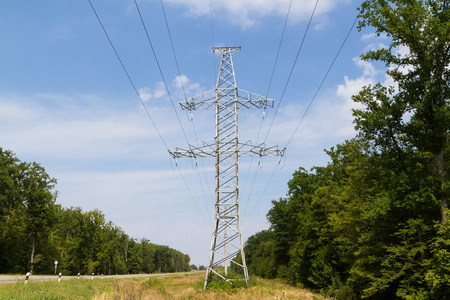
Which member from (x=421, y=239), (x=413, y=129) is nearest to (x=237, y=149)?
(x=413, y=129)

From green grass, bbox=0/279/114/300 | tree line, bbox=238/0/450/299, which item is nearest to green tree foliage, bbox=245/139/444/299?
tree line, bbox=238/0/450/299

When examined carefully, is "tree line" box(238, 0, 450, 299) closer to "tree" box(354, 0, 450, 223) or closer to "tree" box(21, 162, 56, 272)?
"tree" box(354, 0, 450, 223)

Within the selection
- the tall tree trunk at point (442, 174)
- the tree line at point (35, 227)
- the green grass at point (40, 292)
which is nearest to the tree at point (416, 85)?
the tall tree trunk at point (442, 174)

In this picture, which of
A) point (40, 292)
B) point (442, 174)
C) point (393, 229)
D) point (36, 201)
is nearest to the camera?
point (40, 292)

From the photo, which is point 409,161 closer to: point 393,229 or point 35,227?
point 393,229

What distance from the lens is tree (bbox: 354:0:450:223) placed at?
19094mm

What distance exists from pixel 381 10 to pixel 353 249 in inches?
755

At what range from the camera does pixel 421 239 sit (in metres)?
21.0

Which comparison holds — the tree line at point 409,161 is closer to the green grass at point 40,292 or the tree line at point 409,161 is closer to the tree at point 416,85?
the tree at point 416,85

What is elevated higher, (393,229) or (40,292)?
(393,229)

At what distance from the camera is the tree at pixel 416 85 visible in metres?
19.1

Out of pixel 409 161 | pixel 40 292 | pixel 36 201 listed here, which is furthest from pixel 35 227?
pixel 409 161

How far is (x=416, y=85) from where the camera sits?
2128 centimetres

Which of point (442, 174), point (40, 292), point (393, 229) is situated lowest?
point (40, 292)
